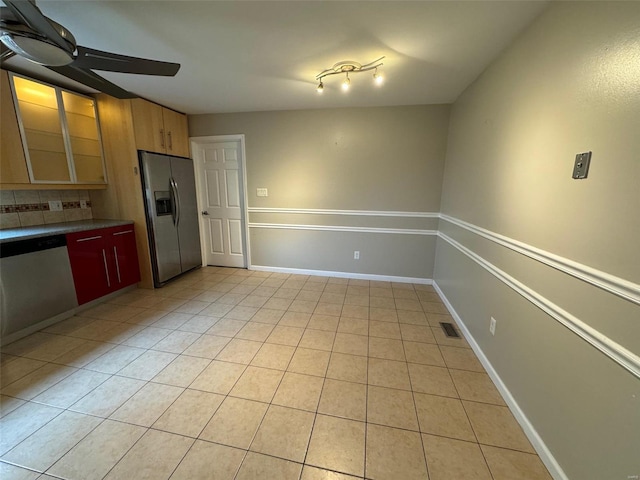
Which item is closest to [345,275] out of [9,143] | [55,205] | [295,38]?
[295,38]

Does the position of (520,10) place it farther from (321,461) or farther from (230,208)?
(230,208)

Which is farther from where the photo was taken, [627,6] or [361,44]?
[361,44]

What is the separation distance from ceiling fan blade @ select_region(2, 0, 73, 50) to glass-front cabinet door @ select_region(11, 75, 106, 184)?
1.88 metres

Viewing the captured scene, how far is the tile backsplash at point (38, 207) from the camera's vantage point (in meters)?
2.41

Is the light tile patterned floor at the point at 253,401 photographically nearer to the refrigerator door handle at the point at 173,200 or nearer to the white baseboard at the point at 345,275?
the white baseboard at the point at 345,275

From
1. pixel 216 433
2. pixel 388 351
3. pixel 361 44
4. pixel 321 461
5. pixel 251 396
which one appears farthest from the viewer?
pixel 388 351

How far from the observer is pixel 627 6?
2.91 feet

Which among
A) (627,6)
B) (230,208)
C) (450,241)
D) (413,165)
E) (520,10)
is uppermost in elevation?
(520,10)

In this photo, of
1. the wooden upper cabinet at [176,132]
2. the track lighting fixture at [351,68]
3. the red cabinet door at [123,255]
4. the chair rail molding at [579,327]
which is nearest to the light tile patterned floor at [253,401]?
the red cabinet door at [123,255]

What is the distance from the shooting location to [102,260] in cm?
272

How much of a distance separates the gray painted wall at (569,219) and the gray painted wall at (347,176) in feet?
4.19

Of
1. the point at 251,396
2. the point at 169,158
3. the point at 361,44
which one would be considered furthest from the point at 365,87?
the point at 251,396

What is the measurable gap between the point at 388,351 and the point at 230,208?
10.2ft

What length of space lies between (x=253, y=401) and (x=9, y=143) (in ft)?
10.1
